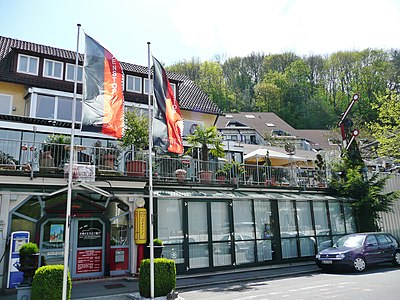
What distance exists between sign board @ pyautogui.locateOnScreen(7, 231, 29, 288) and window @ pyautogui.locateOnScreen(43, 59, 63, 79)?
11936 mm

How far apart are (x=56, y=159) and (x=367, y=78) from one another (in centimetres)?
5568

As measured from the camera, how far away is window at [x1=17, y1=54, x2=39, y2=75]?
19.1m

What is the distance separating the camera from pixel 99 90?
8.76 m

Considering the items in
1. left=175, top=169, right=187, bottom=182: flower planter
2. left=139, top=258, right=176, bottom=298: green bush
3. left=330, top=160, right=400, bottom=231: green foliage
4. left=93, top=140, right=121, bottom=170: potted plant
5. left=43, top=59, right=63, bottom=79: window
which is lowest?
left=139, top=258, right=176, bottom=298: green bush

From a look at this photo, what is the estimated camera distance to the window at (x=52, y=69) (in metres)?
19.7

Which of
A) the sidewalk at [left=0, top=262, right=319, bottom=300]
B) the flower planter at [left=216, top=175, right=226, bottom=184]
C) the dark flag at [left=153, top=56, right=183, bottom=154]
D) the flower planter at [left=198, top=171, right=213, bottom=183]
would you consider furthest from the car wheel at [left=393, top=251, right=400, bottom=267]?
the dark flag at [left=153, top=56, right=183, bottom=154]

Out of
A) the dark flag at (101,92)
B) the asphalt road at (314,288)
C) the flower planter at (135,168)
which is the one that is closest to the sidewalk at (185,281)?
the asphalt road at (314,288)

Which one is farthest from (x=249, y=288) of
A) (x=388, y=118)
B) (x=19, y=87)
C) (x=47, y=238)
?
(x=388, y=118)

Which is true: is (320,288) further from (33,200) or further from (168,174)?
(33,200)

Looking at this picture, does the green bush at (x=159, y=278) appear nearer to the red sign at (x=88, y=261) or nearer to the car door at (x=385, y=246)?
the red sign at (x=88, y=261)

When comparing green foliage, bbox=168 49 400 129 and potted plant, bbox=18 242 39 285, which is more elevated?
green foliage, bbox=168 49 400 129

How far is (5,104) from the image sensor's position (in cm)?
1841

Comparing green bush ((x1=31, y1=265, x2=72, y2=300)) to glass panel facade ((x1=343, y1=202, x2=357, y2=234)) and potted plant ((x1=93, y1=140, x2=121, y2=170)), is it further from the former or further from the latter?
glass panel facade ((x1=343, y1=202, x2=357, y2=234))

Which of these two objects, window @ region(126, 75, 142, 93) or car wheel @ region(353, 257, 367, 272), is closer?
car wheel @ region(353, 257, 367, 272)
